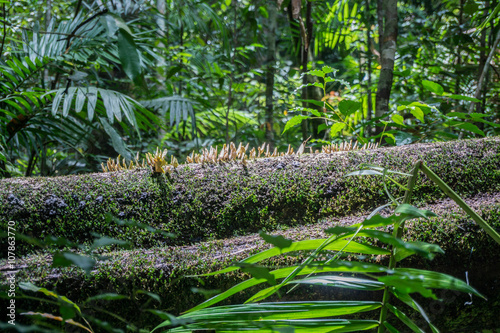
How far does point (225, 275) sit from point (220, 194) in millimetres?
542

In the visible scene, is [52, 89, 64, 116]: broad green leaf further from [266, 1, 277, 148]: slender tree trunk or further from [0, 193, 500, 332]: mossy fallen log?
[266, 1, 277, 148]: slender tree trunk

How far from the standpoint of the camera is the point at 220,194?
1921 millimetres

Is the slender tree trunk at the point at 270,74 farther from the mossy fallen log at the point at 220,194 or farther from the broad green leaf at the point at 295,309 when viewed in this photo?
the broad green leaf at the point at 295,309

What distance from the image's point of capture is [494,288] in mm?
1528

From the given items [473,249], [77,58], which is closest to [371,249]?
[473,249]

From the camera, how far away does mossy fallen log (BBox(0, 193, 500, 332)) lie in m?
1.45

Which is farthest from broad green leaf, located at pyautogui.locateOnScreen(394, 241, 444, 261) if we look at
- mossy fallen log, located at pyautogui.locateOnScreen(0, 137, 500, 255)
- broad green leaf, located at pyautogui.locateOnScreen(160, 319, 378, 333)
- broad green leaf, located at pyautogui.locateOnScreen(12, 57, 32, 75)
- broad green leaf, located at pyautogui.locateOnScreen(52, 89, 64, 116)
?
broad green leaf, located at pyautogui.locateOnScreen(12, 57, 32, 75)

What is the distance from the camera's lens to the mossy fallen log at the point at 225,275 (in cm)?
145

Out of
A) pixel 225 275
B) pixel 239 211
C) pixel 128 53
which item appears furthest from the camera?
pixel 239 211

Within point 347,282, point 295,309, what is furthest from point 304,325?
point 347,282

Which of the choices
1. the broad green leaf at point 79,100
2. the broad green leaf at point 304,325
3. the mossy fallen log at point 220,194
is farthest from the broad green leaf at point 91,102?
the broad green leaf at point 304,325

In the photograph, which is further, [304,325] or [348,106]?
[348,106]

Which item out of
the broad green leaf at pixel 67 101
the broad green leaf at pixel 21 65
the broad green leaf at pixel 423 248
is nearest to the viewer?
the broad green leaf at pixel 423 248

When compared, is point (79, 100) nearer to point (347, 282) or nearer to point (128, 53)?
point (128, 53)
